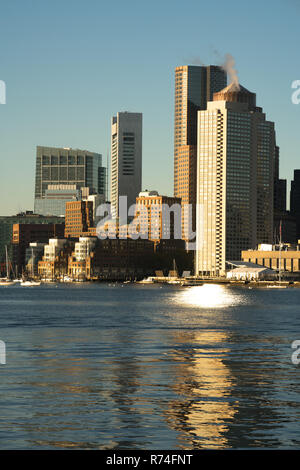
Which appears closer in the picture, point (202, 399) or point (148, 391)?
point (202, 399)

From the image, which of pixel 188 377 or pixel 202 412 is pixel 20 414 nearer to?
pixel 202 412

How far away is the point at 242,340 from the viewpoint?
8488 cm

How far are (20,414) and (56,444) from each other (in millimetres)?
6464

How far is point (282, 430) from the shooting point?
38.3 m

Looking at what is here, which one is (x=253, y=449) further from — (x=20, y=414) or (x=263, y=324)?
→ (x=263, y=324)

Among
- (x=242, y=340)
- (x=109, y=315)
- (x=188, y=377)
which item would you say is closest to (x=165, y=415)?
(x=188, y=377)

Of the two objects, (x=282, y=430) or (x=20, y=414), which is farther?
(x=20, y=414)

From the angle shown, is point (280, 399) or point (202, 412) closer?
point (202, 412)
